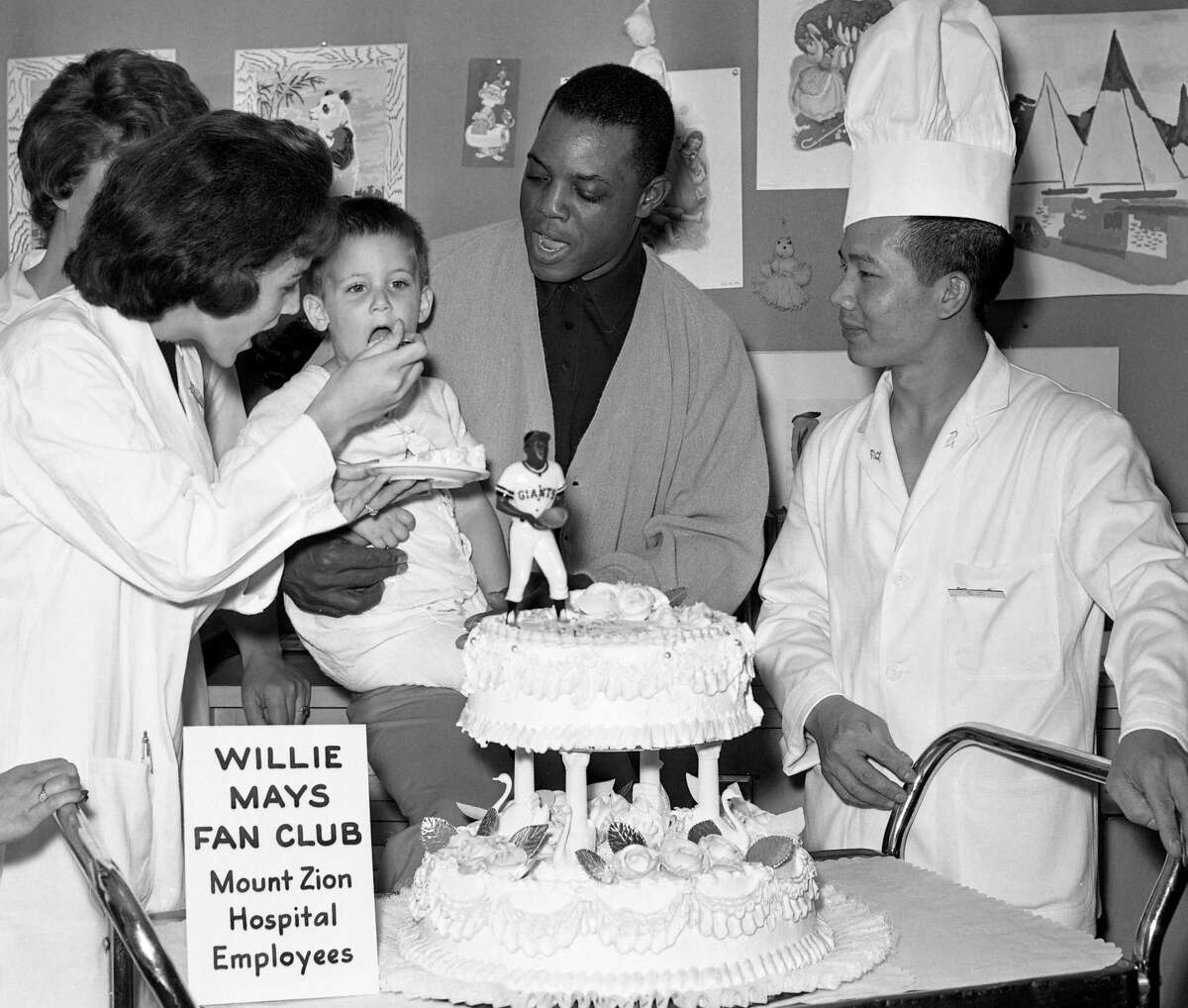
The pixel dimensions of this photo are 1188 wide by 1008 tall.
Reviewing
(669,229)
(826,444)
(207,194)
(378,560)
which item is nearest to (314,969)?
(378,560)

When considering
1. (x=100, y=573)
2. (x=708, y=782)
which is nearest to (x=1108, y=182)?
(x=708, y=782)

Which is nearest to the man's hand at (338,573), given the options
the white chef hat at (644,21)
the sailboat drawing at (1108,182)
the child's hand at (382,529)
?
the child's hand at (382,529)

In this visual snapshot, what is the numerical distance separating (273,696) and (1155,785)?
123 cm

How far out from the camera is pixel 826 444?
7.50 ft

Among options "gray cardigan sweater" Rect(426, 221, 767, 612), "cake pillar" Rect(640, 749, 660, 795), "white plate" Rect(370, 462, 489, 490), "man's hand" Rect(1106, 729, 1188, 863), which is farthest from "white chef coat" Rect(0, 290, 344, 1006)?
"man's hand" Rect(1106, 729, 1188, 863)

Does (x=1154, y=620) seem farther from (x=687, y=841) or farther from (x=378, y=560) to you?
(x=378, y=560)

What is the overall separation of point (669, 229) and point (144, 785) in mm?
1900

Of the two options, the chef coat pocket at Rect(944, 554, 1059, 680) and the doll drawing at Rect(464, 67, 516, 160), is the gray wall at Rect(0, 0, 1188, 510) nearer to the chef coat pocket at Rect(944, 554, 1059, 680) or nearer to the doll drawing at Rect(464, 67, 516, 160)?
the doll drawing at Rect(464, 67, 516, 160)

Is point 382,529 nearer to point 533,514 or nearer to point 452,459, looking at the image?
point 452,459

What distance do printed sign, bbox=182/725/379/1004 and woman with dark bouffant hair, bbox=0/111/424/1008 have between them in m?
0.26

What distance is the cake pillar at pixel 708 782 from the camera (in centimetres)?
154

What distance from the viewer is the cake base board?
1395 mm

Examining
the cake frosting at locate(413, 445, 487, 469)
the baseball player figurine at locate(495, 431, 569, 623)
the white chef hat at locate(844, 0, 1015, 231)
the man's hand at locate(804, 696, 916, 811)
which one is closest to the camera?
the baseball player figurine at locate(495, 431, 569, 623)

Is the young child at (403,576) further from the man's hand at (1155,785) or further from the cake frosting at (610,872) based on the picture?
the man's hand at (1155,785)
